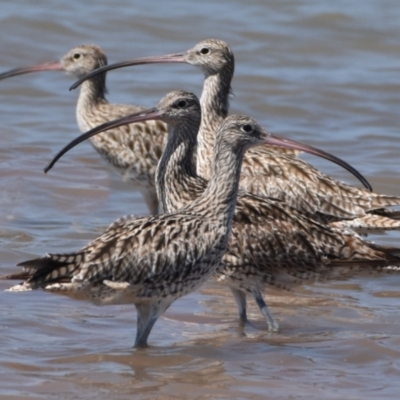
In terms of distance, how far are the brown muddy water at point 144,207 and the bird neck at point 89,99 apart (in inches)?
20.2

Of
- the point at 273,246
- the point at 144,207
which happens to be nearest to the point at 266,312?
the point at 273,246

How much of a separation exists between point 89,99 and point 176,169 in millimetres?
4290

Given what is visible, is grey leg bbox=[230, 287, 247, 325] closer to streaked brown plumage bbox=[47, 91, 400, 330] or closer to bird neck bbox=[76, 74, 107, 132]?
streaked brown plumage bbox=[47, 91, 400, 330]

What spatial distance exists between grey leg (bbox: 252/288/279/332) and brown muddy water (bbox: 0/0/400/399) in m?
0.08

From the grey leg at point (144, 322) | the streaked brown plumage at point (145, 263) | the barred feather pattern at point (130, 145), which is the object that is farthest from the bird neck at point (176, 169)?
the barred feather pattern at point (130, 145)

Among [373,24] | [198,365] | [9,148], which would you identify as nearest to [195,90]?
[9,148]

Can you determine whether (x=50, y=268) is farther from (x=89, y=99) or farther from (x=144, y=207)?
(x=89, y=99)

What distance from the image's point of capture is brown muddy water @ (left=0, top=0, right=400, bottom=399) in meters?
7.02

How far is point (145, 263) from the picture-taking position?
23.6ft

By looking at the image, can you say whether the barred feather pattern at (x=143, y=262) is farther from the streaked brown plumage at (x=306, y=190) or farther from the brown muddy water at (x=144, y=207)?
the streaked brown plumage at (x=306, y=190)

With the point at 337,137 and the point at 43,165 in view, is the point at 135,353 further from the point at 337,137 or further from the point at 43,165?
the point at 337,137

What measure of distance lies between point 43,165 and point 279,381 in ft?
19.3

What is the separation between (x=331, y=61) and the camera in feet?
58.4

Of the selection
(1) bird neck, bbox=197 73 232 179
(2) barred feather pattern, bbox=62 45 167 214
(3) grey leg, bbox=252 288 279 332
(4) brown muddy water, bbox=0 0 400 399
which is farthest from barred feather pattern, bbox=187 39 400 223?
(3) grey leg, bbox=252 288 279 332
